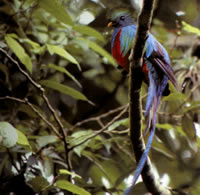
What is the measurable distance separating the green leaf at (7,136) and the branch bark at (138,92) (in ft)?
0.99

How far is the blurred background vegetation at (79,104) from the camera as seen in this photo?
0.91 metres

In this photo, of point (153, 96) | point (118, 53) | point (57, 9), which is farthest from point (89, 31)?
point (153, 96)

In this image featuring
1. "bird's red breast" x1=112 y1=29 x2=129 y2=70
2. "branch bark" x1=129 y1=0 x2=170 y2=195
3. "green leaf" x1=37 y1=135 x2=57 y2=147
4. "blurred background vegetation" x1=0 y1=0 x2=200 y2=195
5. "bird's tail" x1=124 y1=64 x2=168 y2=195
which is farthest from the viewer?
"green leaf" x1=37 y1=135 x2=57 y2=147

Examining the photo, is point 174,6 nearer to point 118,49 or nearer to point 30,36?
point 118,49

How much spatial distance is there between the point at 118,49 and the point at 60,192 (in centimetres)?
44

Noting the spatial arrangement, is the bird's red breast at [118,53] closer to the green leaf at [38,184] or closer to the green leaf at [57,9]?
the green leaf at [57,9]

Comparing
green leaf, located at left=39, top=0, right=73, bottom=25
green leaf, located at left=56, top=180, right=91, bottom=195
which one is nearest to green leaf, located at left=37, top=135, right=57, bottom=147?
green leaf, located at left=56, top=180, right=91, bottom=195

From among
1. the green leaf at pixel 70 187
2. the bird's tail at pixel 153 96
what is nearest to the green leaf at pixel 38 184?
the green leaf at pixel 70 187

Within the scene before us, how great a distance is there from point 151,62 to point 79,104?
868 millimetres

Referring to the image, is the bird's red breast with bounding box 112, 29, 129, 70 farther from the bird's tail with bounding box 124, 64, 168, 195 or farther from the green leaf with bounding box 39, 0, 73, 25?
the green leaf with bounding box 39, 0, 73, 25

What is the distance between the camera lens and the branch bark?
57 cm

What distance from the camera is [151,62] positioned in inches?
28.6

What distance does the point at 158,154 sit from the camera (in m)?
1.26

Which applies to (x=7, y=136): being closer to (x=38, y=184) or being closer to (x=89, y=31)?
(x=38, y=184)
